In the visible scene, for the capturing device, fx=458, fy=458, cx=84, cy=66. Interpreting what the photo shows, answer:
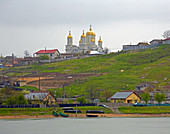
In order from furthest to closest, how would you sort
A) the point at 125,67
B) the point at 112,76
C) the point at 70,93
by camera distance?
the point at 125,67
the point at 112,76
the point at 70,93

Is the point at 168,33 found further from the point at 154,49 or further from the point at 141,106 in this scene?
the point at 141,106

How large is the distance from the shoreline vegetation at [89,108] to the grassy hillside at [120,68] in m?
29.6

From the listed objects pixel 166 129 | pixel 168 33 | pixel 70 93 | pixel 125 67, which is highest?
pixel 168 33

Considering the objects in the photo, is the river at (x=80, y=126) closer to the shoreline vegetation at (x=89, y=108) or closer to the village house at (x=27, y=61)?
the shoreline vegetation at (x=89, y=108)

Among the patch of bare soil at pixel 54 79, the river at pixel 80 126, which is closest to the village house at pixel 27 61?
the patch of bare soil at pixel 54 79

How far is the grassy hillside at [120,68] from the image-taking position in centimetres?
12112

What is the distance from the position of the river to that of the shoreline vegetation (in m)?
3.61

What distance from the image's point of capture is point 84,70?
14888 cm

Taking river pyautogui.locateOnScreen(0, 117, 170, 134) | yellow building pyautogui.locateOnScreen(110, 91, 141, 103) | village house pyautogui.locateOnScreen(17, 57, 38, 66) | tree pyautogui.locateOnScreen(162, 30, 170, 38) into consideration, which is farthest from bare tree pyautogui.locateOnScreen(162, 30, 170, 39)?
river pyautogui.locateOnScreen(0, 117, 170, 134)

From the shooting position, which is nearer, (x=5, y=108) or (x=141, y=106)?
(x=5, y=108)

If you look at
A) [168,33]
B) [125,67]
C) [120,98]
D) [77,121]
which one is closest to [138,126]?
[77,121]

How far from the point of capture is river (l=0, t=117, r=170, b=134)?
191 ft

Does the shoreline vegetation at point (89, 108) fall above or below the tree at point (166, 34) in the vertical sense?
below

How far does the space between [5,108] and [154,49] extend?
99.9m
